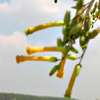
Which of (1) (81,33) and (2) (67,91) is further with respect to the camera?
(2) (67,91)

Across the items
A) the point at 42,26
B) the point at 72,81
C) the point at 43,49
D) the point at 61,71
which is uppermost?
the point at 42,26

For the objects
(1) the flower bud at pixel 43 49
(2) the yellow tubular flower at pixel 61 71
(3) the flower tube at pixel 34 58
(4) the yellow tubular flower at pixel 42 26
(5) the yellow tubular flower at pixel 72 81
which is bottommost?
(5) the yellow tubular flower at pixel 72 81

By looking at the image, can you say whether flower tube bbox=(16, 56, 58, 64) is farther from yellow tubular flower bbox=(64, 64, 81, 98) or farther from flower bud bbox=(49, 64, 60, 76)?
yellow tubular flower bbox=(64, 64, 81, 98)

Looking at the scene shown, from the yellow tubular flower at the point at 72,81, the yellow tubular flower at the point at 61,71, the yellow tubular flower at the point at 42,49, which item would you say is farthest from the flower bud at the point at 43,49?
the yellow tubular flower at the point at 72,81

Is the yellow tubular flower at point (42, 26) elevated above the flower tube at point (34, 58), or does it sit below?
above

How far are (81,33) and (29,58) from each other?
49cm

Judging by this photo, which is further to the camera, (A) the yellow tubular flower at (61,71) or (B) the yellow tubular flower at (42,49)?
(A) the yellow tubular flower at (61,71)

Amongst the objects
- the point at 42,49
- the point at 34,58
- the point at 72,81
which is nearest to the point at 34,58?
the point at 34,58

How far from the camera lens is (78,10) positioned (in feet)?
7.98

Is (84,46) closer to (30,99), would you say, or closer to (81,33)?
(81,33)

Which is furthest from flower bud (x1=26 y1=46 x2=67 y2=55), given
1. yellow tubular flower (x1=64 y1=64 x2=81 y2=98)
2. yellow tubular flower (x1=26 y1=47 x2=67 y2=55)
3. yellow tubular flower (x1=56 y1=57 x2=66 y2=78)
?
yellow tubular flower (x1=64 y1=64 x2=81 y2=98)

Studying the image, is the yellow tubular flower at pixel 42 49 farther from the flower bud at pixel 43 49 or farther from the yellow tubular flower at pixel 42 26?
the yellow tubular flower at pixel 42 26

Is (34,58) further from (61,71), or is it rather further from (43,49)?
(61,71)

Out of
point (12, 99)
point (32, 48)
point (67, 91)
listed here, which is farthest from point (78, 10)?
point (12, 99)
